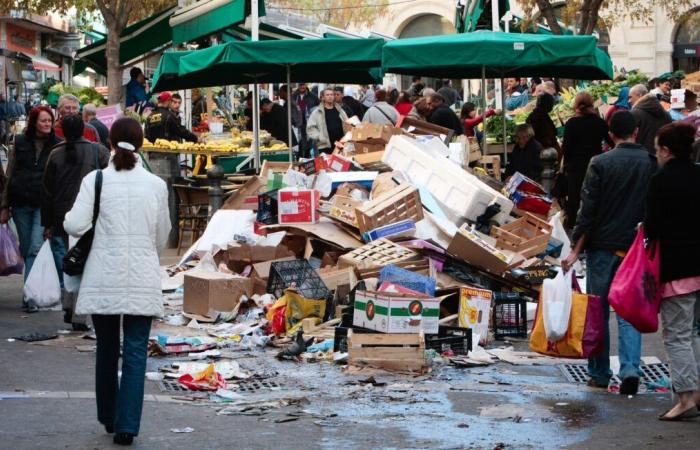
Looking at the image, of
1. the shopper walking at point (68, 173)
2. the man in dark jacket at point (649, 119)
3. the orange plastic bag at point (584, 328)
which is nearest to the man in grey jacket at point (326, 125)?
the man in dark jacket at point (649, 119)

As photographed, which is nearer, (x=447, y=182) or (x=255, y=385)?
(x=255, y=385)

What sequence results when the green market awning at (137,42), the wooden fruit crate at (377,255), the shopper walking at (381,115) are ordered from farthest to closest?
the green market awning at (137,42), the shopper walking at (381,115), the wooden fruit crate at (377,255)

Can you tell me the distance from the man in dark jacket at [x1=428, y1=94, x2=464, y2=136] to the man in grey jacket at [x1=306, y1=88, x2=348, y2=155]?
2346 millimetres

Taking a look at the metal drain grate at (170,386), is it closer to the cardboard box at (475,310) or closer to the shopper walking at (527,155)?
the cardboard box at (475,310)

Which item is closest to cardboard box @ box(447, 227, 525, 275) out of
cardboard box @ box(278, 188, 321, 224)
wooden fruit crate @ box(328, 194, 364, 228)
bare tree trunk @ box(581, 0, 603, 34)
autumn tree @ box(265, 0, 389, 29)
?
wooden fruit crate @ box(328, 194, 364, 228)

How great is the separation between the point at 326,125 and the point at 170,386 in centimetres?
→ 1158

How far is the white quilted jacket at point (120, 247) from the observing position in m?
7.17

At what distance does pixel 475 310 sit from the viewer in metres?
11.3

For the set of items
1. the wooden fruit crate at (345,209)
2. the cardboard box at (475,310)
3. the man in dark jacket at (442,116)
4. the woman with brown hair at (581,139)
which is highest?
the man in dark jacket at (442,116)

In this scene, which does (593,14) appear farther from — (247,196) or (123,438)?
(123,438)

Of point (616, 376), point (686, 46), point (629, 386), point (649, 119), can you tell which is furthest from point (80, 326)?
point (686, 46)

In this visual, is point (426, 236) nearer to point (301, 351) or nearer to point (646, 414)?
point (301, 351)

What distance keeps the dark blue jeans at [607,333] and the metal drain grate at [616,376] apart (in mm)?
332

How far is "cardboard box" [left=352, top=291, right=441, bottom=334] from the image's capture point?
33.1 feet
